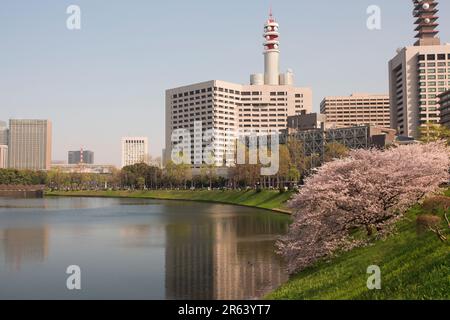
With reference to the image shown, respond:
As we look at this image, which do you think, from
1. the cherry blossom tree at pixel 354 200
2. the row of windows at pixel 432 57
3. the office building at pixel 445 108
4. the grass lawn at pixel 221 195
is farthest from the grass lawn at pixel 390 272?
the row of windows at pixel 432 57

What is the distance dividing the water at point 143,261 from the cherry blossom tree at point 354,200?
292 centimetres

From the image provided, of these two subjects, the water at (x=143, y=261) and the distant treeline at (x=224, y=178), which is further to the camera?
the distant treeline at (x=224, y=178)

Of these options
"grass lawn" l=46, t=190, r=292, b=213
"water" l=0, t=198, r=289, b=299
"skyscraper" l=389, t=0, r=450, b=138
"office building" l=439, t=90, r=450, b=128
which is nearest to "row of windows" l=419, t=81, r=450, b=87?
"skyscraper" l=389, t=0, r=450, b=138

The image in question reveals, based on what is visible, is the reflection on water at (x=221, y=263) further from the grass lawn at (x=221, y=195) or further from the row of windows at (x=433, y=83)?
the row of windows at (x=433, y=83)

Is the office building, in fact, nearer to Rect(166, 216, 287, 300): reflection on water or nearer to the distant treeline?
the distant treeline

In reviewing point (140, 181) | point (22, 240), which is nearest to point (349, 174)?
point (22, 240)

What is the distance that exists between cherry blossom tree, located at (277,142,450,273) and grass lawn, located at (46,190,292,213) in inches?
1570

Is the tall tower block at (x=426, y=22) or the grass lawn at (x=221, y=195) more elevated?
the tall tower block at (x=426, y=22)

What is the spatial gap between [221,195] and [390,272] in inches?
4116

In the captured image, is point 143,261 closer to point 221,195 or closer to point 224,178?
point 221,195

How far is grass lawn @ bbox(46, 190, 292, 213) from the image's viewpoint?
92.3 metres

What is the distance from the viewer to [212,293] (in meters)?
25.5

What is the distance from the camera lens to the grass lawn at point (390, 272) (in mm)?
15180
